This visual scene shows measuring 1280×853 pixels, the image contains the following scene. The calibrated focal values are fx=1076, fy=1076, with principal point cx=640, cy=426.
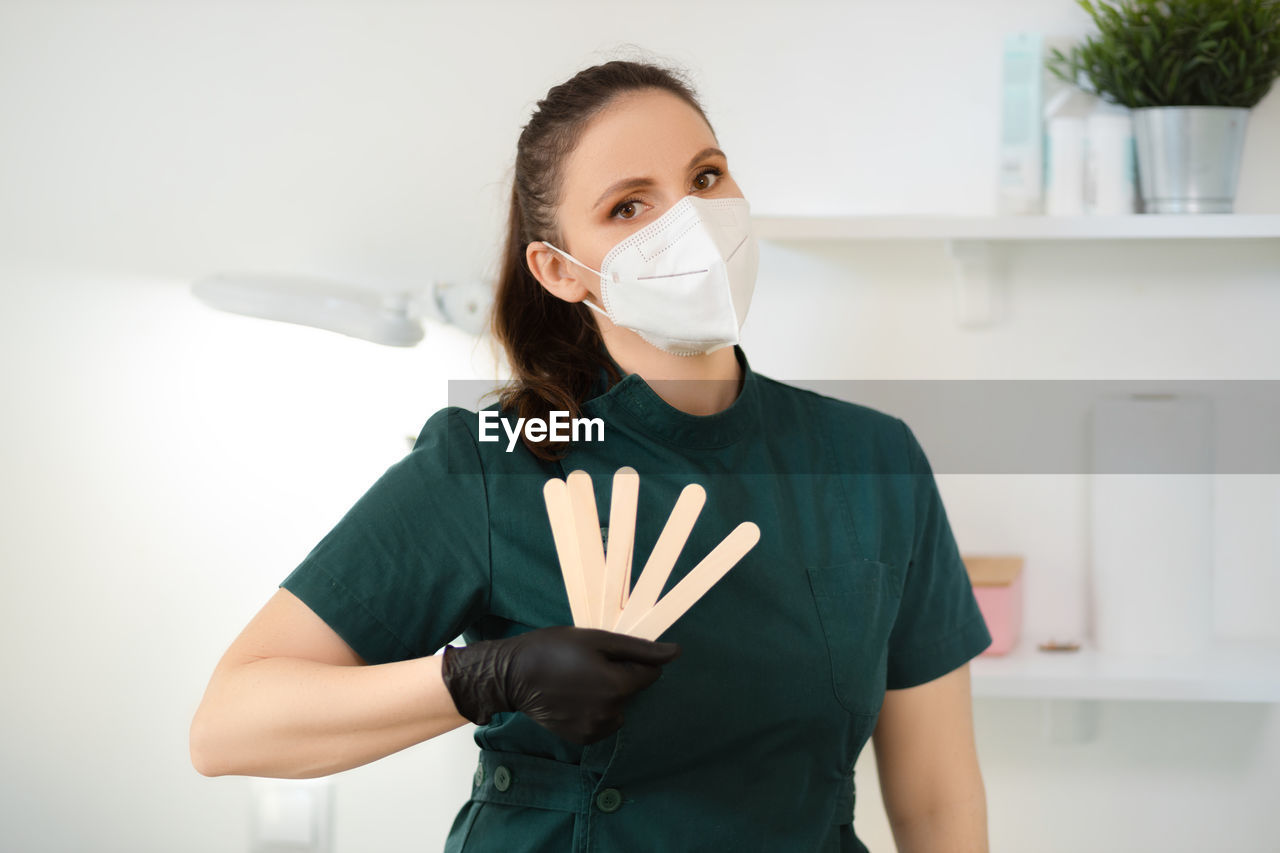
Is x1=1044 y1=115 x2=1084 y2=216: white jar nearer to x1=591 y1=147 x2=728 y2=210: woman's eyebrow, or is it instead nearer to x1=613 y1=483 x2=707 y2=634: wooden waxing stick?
x1=591 y1=147 x2=728 y2=210: woman's eyebrow

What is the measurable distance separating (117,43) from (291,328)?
479mm

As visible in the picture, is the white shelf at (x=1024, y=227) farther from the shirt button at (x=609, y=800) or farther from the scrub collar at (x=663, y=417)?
the shirt button at (x=609, y=800)

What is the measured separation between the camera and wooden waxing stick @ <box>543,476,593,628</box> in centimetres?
79

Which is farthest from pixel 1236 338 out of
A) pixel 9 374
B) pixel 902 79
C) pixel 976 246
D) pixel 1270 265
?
pixel 9 374

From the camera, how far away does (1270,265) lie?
1389 mm

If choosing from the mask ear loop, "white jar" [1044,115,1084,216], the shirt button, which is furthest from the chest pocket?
"white jar" [1044,115,1084,216]

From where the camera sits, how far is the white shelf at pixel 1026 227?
1.24 metres

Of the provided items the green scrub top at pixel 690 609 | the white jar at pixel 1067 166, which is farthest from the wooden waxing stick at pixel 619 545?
the white jar at pixel 1067 166

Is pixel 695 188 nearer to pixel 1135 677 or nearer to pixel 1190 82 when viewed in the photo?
pixel 1190 82

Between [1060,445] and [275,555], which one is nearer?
[1060,445]

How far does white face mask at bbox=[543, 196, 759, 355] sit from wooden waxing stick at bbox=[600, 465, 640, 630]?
23cm

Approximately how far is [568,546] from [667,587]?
22 cm

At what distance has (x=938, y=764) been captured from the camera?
1.08 m

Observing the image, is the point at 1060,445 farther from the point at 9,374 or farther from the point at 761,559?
the point at 9,374
